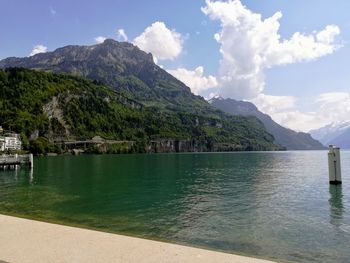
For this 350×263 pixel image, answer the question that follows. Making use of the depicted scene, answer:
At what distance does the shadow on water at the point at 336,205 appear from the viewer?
3275 centimetres

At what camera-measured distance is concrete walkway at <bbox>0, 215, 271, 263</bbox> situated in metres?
13.1

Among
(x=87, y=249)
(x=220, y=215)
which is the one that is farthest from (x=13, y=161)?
(x=87, y=249)

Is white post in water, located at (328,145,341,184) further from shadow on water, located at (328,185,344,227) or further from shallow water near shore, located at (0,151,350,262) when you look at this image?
shallow water near shore, located at (0,151,350,262)

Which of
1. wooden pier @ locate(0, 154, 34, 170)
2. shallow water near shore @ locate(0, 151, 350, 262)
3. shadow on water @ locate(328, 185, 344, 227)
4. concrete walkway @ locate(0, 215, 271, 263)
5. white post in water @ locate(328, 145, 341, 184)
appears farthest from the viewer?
wooden pier @ locate(0, 154, 34, 170)

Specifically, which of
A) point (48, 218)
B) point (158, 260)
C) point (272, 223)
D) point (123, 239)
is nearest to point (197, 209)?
point (272, 223)

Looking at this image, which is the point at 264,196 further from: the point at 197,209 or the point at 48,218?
the point at 48,218

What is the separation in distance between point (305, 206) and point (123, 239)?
30.8 metres

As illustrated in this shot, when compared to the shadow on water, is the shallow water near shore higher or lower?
higher

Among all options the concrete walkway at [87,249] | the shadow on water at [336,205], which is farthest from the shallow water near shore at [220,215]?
the concrete walkway at [87,249]

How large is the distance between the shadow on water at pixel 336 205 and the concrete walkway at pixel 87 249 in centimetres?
2171

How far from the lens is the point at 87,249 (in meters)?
14.6

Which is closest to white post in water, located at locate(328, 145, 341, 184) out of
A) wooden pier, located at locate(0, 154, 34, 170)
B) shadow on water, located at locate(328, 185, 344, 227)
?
shadow on water, located at locate(328, 185, 344, 227)

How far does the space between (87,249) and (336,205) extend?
1421 inches

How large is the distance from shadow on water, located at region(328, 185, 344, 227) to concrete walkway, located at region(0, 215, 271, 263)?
21706 mm
